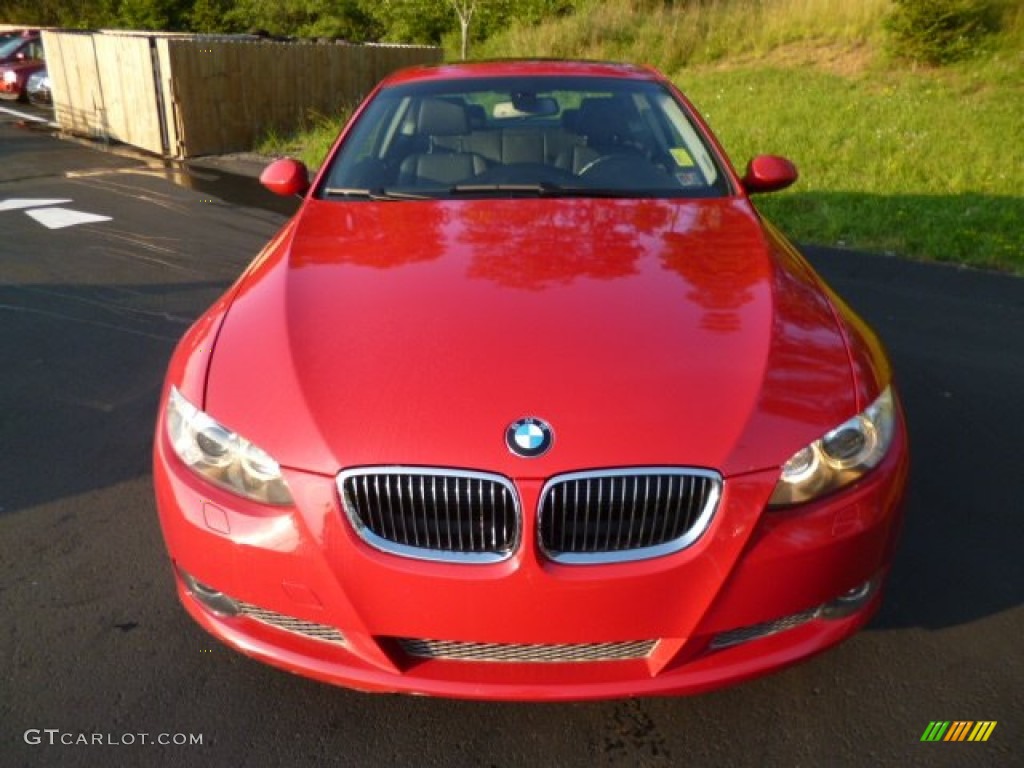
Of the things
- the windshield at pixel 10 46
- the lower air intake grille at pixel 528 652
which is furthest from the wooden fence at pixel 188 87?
the lower air intake grille at pixel 528 652

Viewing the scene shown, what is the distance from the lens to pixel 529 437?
1863 mm

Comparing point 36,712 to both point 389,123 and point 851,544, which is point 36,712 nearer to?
point 851,544

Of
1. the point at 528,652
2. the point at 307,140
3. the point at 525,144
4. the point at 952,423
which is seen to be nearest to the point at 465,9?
the point at 307,140

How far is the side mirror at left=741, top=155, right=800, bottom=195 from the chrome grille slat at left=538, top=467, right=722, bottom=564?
2.03m

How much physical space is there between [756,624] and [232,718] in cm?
134

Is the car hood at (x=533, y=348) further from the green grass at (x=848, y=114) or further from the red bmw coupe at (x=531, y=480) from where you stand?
the green grass at (x=848, y=114)

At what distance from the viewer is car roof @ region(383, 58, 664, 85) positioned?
3904 millimetres

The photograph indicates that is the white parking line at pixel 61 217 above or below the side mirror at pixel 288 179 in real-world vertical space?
below

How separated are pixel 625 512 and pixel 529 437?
0.26 m

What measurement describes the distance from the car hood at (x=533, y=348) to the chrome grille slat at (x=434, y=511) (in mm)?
37

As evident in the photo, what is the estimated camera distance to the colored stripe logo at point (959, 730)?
216 cm

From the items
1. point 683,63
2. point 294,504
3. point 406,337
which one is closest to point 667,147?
point 406,337

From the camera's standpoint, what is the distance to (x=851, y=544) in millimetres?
1952
